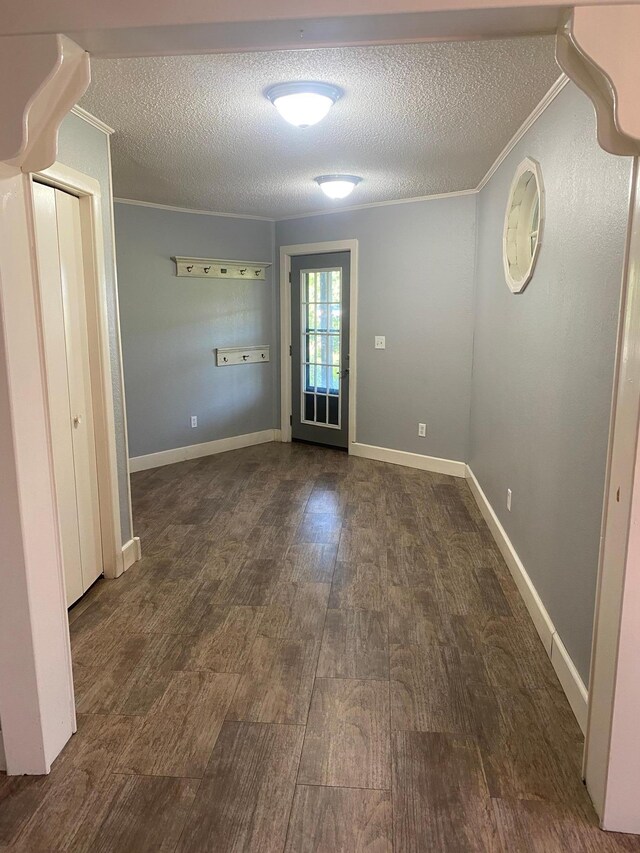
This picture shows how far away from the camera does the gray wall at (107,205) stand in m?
2.71

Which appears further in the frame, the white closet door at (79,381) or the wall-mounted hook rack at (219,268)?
the wall-mounted hook rack at (219,268)

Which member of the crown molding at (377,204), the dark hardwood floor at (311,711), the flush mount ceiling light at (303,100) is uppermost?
A: the crown molding at (377,204)

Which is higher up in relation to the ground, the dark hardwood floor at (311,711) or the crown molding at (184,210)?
the crown molding at (184,210)

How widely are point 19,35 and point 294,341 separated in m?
4.87

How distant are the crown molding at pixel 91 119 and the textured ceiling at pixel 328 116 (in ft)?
0.15

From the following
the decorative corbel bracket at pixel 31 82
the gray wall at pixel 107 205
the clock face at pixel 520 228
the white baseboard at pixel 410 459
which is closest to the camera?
the decorative corbel bracket at pixel 31 82

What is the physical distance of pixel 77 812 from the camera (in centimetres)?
170

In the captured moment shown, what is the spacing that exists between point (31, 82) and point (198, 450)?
4.49m

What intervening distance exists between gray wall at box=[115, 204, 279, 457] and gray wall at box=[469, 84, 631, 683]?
3.05m

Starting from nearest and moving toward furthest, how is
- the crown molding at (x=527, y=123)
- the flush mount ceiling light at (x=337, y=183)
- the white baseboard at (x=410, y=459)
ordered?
the crown molding at (x=527, y=123) → the flush mount ceiling light at (x=337, y=183) → the white baseboard at (x=410, y=459)

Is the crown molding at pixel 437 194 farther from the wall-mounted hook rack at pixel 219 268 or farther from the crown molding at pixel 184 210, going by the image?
the wall-mounted hook rack at pixel 219 268

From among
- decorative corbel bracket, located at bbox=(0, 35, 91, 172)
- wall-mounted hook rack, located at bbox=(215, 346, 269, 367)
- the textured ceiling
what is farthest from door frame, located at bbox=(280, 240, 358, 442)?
decorative corbel bracket, located at bbox=(0, 35, 91, 172)

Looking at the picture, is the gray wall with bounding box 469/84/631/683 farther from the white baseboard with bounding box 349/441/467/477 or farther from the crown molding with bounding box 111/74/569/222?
the white baseboard with bounding box 349/441/467/477

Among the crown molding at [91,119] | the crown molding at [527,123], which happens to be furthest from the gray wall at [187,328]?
the crown molding at [527,123]
